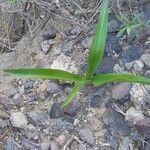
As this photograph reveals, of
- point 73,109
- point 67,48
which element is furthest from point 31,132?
point 67,48

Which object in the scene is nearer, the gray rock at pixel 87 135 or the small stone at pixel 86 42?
the gray rock at pixel 87 135

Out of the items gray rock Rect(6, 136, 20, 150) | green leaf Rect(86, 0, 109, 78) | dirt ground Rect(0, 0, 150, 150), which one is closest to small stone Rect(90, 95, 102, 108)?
dirt ground Rect(0, 0, 150, 150)

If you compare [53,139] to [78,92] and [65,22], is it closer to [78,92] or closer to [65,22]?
[78,92]

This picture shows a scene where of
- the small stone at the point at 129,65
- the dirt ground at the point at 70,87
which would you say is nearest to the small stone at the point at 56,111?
the dirt ground at the point at 70,87

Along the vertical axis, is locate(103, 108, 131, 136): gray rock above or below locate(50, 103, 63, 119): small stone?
above

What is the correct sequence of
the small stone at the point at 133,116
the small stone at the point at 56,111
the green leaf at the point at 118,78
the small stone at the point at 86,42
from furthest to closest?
1. the small stone at the point at 86,42
2. the small stone at the point at 56,111
3. the small stone at the point at 133,116
4. the green leaf at the point at 118,78

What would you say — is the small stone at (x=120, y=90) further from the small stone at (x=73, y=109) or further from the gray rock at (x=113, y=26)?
the gray rock at (x=113, y=26)

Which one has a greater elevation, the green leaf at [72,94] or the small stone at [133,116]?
the green leaf at [72,94]

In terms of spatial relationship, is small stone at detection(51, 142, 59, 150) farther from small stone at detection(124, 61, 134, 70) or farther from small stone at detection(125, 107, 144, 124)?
small stone at detection(124, 61, 134, 70)
